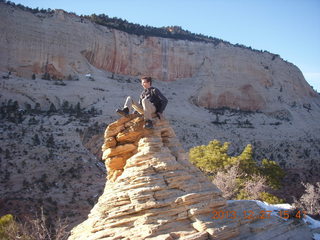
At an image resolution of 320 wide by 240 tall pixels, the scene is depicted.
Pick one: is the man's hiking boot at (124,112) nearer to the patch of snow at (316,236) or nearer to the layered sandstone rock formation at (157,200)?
the layered sandstone rock formation at (157,200)

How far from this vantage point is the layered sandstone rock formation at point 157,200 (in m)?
5.68

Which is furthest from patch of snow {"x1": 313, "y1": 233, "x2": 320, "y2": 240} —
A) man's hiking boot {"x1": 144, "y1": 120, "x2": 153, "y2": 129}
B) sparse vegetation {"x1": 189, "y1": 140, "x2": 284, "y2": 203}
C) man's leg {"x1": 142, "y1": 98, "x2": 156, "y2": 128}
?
sparse vegetation {"x1": 189, "y1": 140, "x2": 284, "y2": 203}

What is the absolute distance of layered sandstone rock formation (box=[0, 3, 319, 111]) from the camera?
149 ft

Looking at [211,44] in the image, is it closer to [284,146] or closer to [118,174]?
[284,146]

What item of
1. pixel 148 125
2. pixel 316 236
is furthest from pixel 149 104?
pixel 316 236

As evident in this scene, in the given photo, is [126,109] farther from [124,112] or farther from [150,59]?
[150,59]

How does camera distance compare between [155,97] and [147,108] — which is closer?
[147,108]

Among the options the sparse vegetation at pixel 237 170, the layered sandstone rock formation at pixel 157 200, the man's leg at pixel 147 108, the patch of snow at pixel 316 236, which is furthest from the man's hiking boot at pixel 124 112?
the sparse vegetation at pixel 237 170

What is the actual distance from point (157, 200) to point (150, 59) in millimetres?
53091

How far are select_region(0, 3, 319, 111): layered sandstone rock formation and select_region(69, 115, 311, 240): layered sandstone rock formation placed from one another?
1592 inches

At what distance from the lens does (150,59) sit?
188ft

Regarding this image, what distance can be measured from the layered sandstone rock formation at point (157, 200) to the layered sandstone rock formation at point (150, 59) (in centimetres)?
4043

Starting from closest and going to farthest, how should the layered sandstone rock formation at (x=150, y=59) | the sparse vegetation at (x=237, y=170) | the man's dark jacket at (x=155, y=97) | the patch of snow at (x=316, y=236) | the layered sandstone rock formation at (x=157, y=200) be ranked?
the layered sandstone rock formation at (x=157, y=200) < the man's dark jacket at (x=155, y=97) < the patch of snow at (x=316, y=236) < the sparse vegetation at (x=237, y=170) < the layered sandstone rock formation at (x=150, y=59)

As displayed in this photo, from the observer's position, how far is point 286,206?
9.50m
